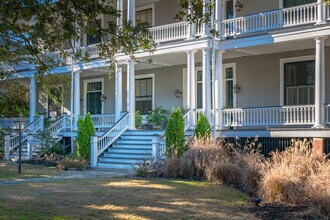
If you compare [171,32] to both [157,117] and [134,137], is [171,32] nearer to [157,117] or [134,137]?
[157,117]

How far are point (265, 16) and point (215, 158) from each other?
638cm

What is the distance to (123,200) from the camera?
31.7 ft

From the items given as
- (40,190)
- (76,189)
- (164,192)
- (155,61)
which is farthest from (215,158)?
(155,61)

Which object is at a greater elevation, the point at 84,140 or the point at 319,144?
the point at 319,144

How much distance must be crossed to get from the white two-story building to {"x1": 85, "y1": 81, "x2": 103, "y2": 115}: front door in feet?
9.75

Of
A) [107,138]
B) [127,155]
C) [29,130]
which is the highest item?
[29,130]

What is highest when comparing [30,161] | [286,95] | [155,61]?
[155,61]

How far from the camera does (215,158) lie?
13.2m

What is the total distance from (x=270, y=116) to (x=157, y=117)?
20.2 feet

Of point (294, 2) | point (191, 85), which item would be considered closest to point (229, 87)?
point (191, 85)

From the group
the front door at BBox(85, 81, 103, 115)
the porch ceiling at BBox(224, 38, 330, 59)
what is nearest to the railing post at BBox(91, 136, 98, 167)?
the porch ceiling at BBox(224, 38, 330, 59)

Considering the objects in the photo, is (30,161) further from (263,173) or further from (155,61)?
(263,173)

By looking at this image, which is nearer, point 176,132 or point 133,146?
point 176,132

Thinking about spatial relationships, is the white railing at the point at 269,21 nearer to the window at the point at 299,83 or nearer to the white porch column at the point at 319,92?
the white porch column at the point at 319,92
